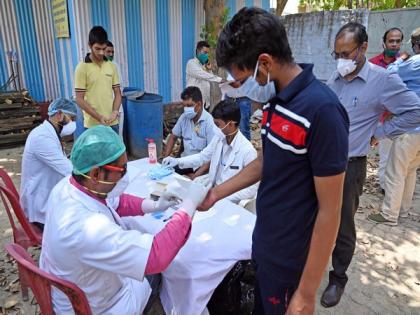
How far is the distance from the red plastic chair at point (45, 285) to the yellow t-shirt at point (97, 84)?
110 inches

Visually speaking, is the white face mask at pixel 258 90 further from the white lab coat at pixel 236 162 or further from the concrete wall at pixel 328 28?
the concrete wall at pixel 328 28

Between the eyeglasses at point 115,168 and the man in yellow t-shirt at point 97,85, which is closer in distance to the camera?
the eyeglasses at point 115,168

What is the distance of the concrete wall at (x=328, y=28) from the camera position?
5.84m

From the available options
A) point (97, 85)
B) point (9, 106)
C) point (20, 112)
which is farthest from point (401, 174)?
point (9, 106)

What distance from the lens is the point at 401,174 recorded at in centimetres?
354

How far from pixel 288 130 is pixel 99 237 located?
34.8 inches

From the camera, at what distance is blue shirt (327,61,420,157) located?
2.15 m

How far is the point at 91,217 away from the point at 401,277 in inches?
111

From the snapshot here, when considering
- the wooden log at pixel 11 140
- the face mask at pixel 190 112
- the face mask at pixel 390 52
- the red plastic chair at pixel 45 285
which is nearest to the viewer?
the red plastic chair at pixel 45 285

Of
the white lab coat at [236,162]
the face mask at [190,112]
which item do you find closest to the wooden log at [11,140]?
the face mask at [190,112]

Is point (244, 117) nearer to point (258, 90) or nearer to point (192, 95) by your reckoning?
point (192, 95)

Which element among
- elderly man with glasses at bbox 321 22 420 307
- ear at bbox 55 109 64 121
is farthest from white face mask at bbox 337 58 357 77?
ear at bbox 55 109 64 121

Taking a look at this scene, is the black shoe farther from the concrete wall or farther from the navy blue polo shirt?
the concrete wall

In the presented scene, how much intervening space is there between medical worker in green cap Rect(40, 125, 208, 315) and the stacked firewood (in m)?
5.51
